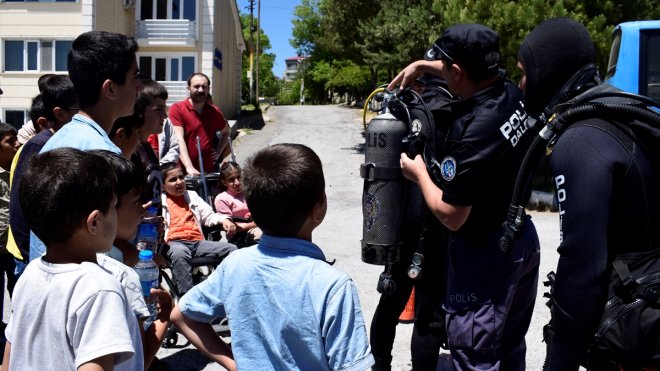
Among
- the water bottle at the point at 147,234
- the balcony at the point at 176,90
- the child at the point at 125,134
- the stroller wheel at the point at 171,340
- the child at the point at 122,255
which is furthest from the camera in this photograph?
the balcony at the point at 176,90

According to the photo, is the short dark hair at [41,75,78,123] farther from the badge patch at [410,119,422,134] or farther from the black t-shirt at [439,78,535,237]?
the black t-shirt at [439,78,535,237]

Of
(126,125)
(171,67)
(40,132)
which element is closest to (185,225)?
(40,132)

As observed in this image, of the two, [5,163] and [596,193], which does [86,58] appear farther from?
[5,163]

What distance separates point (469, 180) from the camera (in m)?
2.71

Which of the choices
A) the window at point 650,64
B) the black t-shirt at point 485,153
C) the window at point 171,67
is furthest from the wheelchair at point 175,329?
the window at point 171,67

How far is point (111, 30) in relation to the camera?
25.1 m

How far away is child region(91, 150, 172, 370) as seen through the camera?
A: 2270 millimetres

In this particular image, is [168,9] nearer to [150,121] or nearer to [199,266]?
[199,266]

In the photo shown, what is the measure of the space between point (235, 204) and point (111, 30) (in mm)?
22083

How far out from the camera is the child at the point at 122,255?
2270 millimetres

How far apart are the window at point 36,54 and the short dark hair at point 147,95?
23.1m

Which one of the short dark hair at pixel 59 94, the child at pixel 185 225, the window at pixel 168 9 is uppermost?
the window at pixel 168 9

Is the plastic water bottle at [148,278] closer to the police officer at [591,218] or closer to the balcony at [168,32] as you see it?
the police officer at [591,218]

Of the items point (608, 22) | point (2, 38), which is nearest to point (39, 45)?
point (2, 38)
